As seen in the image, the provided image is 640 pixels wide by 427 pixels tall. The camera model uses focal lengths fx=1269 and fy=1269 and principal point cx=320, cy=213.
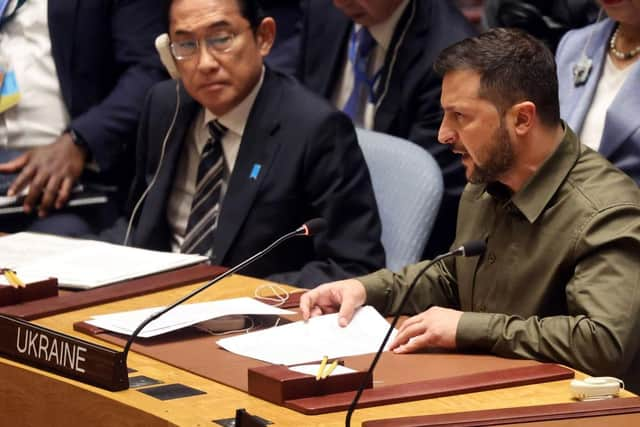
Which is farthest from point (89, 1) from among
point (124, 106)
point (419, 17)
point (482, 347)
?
point (482, 347)

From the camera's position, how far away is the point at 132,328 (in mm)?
2574

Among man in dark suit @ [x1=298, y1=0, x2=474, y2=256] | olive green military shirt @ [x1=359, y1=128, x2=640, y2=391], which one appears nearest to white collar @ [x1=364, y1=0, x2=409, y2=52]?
man in dark suit @ [x1=298, y1=0, x2=474, y2=256]

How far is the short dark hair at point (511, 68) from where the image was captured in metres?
2.59

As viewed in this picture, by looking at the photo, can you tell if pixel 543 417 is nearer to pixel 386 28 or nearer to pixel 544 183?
pixel 544 183

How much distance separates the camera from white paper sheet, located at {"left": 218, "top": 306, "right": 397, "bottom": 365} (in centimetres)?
243

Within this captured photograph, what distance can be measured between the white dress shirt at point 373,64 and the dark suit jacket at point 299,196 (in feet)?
2.20

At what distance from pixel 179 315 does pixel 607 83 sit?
1.40 meters

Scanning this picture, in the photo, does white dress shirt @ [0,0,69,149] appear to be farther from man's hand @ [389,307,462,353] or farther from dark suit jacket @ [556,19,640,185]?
man's hand @ [389,307,462,353]

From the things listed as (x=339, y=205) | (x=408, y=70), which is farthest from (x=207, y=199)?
(x=408, y=70)

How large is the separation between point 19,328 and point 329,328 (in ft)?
2.04

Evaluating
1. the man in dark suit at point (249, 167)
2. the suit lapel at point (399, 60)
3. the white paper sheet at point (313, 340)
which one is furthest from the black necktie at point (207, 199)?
the white paper sheet at point (313, 340)

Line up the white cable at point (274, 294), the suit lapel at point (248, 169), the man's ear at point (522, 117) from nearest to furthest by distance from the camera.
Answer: the man's ear at point (522, 117) → the white cable at point (274, 294) → the suit lapel at point (248, 169)

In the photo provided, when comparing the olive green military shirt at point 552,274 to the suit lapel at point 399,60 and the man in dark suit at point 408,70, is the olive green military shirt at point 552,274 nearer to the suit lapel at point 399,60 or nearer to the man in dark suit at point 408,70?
the man in dark suit at point 408,70

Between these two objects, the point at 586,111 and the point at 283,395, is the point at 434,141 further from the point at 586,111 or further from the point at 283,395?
the point at 283,395
